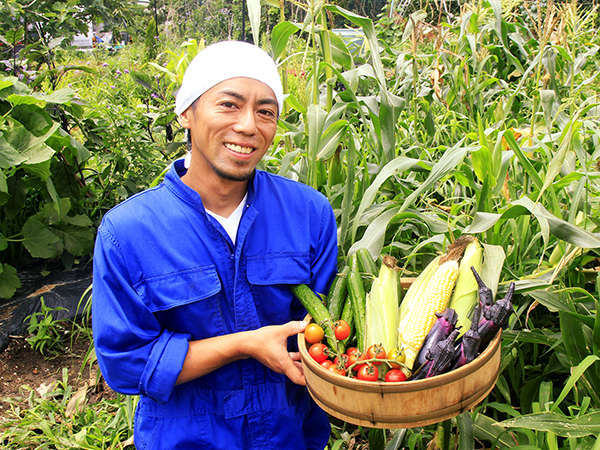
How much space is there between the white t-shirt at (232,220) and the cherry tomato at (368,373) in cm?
52

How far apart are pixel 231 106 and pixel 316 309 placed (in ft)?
1.82

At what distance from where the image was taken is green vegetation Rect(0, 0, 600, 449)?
148cm

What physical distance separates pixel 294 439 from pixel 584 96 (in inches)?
117

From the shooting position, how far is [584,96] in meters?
3.36

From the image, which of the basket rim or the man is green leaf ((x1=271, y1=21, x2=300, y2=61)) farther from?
the basket rim

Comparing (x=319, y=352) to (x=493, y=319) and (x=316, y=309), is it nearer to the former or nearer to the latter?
(x=316, y=309)

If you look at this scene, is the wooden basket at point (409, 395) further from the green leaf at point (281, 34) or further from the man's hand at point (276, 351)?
the green leaf at point (281, 34)

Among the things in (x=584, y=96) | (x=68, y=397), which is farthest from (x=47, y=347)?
(x=584, y=96)

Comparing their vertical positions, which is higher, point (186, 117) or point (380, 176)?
point (186, 117)

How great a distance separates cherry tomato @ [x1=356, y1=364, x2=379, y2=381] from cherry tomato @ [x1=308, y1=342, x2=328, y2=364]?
12cm

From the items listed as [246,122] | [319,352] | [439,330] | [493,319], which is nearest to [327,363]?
[319,352]

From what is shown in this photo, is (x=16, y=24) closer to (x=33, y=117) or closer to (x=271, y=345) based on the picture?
(x=33, y=117)

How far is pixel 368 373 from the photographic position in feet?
3.57

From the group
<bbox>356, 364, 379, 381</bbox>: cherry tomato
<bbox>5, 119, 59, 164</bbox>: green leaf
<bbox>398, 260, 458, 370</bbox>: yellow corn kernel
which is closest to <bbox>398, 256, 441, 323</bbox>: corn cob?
<bbox>398, 260, 458, 370</bbox>: yellow corn kernel
